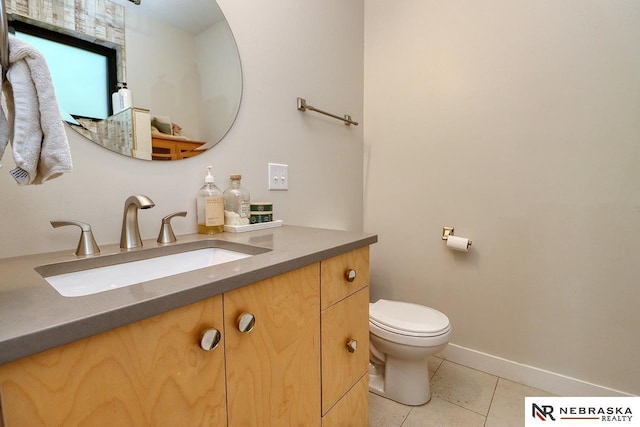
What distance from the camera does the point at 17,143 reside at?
0.41m

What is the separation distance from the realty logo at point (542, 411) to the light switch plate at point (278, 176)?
55.7 inches

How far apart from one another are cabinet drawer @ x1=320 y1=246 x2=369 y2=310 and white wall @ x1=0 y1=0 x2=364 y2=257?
53cm

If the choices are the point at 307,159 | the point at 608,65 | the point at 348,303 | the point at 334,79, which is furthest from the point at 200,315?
the point at 608,65

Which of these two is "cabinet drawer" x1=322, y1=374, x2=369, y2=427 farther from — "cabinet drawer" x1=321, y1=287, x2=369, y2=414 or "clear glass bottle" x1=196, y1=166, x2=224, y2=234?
"clear glass bottle" x1=196, y1=166, x2=224, y2=234

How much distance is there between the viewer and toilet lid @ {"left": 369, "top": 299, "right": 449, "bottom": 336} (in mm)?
1294

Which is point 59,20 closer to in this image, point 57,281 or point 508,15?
point 57,281

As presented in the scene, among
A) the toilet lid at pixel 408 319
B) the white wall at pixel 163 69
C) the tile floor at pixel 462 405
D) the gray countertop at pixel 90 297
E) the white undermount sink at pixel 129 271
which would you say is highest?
the white wall at pixel 163 69

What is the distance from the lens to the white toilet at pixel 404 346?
4.22 ft

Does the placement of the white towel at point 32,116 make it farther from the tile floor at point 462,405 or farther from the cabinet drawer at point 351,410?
the tile floor at point 462,405

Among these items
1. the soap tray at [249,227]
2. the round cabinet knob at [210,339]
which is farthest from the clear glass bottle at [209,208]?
the round cabinet knob at [210,339]

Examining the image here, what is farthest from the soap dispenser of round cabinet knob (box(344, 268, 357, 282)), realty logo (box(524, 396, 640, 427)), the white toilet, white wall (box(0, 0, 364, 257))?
realty logo (box(524, 396, 640, 427))

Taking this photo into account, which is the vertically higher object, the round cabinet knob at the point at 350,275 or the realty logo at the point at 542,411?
the round cabinet knob at the point at 350,275

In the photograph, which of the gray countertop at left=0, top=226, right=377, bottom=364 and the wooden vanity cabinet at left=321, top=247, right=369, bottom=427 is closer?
the gray countertop at left=0, top=226, right=377, bottom=364

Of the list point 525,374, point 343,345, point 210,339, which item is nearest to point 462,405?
point 525,374
